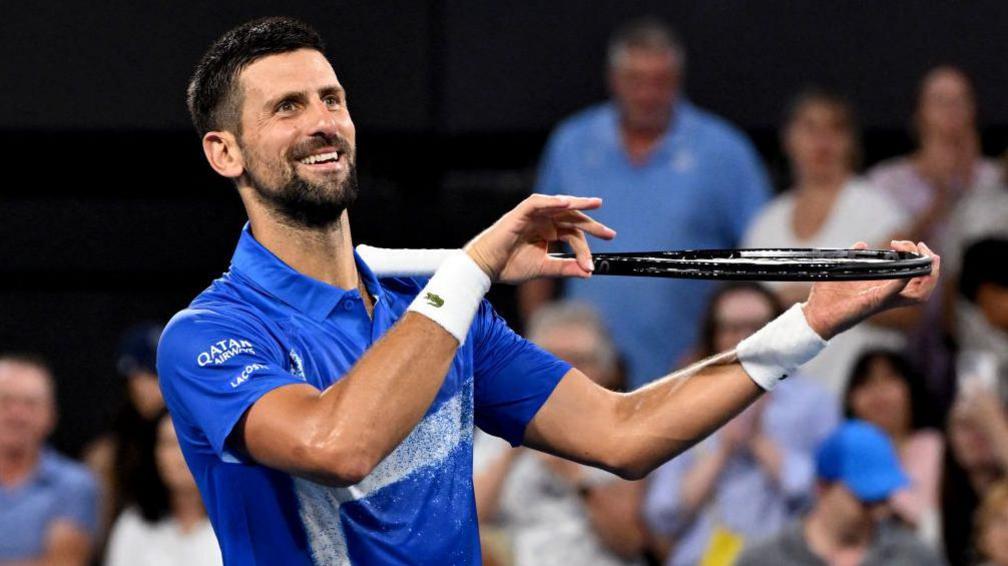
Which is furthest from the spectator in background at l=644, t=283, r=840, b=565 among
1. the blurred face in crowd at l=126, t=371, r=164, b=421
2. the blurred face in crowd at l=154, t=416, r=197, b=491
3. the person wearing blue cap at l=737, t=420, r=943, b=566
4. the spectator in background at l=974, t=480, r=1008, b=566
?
the blurred face in crowd at l=126, t=371, r=164, b=421

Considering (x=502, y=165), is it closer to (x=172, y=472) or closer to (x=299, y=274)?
(x=172, y=472)

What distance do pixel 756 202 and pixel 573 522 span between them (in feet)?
5.02

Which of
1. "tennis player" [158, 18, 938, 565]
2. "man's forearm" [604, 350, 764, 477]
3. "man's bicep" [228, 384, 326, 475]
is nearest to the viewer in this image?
"man's bicep" [228, 384, 326, 475]

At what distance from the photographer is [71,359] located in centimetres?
666

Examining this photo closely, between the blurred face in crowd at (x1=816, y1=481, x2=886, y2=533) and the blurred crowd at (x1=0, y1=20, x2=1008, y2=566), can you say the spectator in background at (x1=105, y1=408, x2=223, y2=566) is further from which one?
the blurred face in crowd at (x1=816, y1=481, x2=886, y2=533)

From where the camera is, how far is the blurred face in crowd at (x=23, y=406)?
5723 millimetres

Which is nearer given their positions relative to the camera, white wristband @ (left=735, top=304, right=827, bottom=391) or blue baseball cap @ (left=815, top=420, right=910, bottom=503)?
white wristband @ (left=735, top=304, right=827, bottom=391)

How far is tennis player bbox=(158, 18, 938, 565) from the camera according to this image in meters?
2.50

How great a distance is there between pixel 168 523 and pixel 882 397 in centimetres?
236

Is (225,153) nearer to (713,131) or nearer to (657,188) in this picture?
(657,188)

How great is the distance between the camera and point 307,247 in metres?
2.85

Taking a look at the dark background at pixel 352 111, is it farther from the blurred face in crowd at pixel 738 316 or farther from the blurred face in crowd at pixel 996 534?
the blurred face in crowd at pixel 996 534

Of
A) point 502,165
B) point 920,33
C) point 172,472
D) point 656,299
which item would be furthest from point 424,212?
point 920,33

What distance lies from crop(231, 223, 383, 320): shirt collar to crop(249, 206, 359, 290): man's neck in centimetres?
3
